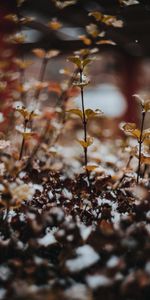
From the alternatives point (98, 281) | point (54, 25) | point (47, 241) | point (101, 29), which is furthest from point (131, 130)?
point (101, 29)

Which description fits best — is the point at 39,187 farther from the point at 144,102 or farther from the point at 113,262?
the point at 113,262

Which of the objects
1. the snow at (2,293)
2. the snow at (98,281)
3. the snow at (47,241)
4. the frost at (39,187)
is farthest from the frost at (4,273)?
the frost at (39,187)

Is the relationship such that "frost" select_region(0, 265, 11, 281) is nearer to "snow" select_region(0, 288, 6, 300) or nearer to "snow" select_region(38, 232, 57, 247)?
"snow" select_region(0, 288, 6, 300)

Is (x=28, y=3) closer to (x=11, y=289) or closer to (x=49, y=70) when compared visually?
(x=11, y=289)

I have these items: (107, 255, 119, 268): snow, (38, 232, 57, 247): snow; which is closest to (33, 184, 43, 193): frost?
(38, 232, 57, 247): snow

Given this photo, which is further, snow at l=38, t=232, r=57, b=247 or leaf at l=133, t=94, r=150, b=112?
leaf at l=133, t=94, r=150, b=112

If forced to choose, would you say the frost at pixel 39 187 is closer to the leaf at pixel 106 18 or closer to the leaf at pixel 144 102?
the leaf at pixel 144 102
